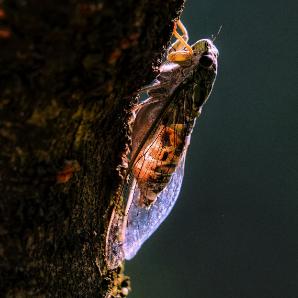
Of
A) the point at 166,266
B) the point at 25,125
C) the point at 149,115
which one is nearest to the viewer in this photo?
the point at 25,125

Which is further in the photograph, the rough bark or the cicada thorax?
the cicada thorax

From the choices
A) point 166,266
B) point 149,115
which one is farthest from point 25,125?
point 166,266

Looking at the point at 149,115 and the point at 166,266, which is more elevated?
the point at 149,115

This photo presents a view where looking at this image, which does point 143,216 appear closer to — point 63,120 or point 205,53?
point 205,53

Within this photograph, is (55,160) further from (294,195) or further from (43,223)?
(294,195)

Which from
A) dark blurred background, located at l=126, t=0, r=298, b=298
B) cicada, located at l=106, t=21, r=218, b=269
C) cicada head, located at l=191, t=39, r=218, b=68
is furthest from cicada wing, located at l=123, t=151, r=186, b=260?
dark blurred background, located at l=126, t=0, r=298, b=298

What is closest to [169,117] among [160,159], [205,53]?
[160,159]

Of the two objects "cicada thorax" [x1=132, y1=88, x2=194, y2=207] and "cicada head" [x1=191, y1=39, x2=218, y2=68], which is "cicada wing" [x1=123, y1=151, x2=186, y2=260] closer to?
"cicada thorax" [x1=132, y1=88, x2=194, y2=207]

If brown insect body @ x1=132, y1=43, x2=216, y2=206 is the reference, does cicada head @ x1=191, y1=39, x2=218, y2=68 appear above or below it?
above
